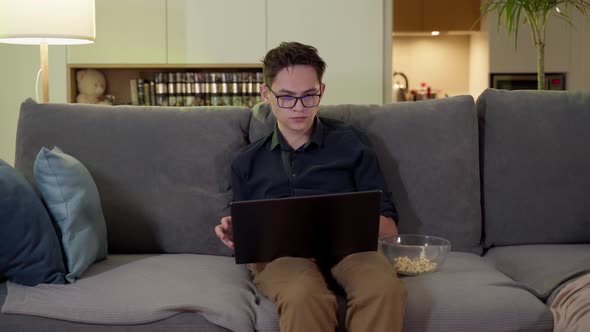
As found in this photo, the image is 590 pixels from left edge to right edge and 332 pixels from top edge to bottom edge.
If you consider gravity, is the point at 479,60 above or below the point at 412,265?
above

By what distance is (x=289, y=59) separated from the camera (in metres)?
2.01

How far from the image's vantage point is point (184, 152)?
2246mm

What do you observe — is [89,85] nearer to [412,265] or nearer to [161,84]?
[161,84]

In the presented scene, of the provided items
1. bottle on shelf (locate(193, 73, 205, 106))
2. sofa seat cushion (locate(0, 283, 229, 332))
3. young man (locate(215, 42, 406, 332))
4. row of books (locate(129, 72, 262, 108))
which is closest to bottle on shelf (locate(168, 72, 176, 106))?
row of books (locate(129, 72, 262, 108))

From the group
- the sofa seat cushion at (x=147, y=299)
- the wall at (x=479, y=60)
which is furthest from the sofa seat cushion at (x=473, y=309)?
the wall at (x=479, y=60)

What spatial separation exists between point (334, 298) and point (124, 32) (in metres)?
3.16

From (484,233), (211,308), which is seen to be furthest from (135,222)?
(484,233)

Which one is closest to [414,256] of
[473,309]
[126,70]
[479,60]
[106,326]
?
[473,309]

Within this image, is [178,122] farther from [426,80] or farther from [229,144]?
[426,80]

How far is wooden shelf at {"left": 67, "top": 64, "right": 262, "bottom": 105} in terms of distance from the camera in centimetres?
439

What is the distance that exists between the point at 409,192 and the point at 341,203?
0.69 m

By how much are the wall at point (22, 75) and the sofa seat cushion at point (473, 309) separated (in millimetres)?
3216

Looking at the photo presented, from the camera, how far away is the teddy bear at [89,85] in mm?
4434

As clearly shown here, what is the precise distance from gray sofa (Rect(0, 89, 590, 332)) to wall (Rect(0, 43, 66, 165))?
7.14 feet
